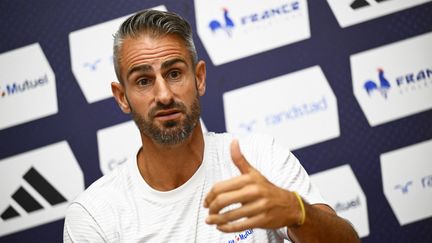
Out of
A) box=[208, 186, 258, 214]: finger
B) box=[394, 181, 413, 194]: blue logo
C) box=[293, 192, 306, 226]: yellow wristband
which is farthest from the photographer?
box=[394, 181, 413, 194]: blue logo

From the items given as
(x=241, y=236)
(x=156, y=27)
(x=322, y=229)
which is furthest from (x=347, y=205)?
(x=156, y=27)

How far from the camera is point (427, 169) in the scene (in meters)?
2.08

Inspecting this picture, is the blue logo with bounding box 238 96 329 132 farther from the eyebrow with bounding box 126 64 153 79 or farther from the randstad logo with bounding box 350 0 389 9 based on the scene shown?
the eyebrow with bounding box 126 64 153 79

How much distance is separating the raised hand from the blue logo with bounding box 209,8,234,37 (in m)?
1.10

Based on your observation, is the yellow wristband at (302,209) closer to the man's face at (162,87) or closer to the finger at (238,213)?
the finger at (238,213)

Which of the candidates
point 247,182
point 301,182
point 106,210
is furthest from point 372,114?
point 247,182

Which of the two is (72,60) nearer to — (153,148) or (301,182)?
(153,148)

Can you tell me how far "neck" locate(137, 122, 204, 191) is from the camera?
4.35 feet

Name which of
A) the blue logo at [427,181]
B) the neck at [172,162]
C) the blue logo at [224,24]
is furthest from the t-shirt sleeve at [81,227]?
the blue logo at [427,181]

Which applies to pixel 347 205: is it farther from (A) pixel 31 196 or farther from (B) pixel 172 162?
(A) pixel 31 196

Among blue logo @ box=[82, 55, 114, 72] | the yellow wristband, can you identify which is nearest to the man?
the yellow wristband

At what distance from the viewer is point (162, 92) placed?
1232mm

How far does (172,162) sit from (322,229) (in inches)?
17.2

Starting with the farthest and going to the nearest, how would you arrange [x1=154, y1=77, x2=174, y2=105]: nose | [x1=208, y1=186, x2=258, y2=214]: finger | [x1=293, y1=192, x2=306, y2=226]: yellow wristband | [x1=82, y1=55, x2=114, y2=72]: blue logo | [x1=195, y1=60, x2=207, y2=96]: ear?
1. [x1=82, y1=55, x2=114, y2=72]: blue logo
2. [x1=195, y1=60, x2=207, y2=96]: ear
3. [x1=154, y1=77, x2=174, y2=105]: nose
4. [x1=293, y1=192, x2=306, y2=226]: yellow wristband
5. [x1=208, y1=186, x2=258, y2=214]: finger
